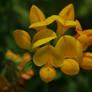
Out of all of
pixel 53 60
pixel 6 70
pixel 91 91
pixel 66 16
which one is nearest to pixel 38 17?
pixel 66 16

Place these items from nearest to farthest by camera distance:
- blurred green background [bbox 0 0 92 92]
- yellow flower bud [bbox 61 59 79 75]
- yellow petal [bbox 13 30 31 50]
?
yellow flower bud [bbox 61 59 79 75], yellow petal [bbox 13 30 31 50], blurred green background [bbox 0 0 92 92]

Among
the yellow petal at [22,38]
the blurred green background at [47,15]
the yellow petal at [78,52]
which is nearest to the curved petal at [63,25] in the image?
the yellow petal at [78,52]

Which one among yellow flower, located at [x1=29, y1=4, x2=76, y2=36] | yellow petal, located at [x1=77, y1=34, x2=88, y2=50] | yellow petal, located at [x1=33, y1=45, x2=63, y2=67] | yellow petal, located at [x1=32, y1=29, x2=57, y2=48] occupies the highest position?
yellow flower, located at [x1=29, y1=4, x2=76, y2=36]

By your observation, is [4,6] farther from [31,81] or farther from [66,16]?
[66,16]

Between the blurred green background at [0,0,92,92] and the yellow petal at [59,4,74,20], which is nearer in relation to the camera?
the yellow petal at [59,4,74,20]

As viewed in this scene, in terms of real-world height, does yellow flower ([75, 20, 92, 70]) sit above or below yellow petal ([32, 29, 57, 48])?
below

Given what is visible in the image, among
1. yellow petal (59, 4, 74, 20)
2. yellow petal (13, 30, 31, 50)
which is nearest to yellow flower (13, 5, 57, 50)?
yellow petal (13, 30, 31, 50)

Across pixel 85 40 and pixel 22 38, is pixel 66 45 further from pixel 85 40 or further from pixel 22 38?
pixel 22 38

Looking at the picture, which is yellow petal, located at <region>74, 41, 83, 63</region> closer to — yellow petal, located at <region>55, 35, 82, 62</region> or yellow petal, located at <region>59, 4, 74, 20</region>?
yellow petal, located at <region>55, 35, 82, 62</region>

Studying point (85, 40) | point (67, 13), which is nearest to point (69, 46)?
point (85, 40)
